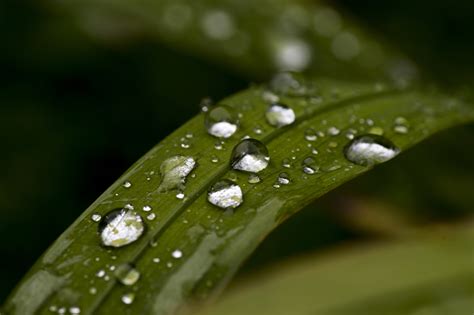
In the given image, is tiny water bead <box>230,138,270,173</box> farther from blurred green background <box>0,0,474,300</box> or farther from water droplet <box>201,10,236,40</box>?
water droplet <box>201,10,236,40</box>

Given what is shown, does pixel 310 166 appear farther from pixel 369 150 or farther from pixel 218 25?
pixel 218 25

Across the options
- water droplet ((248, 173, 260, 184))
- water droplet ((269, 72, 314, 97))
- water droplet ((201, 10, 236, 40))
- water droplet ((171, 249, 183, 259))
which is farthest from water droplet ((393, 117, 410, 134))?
water droplet ((201, 10, 236, 40))

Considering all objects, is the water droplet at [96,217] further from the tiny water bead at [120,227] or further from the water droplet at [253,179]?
the water droplet at [253,179]

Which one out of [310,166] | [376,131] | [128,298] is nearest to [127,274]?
[128,298]

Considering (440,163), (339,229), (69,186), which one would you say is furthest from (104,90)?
(440,163)

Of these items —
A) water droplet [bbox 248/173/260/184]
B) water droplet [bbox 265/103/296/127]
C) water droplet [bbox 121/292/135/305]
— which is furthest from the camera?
water droplet [bbox 265/103/296/127]
